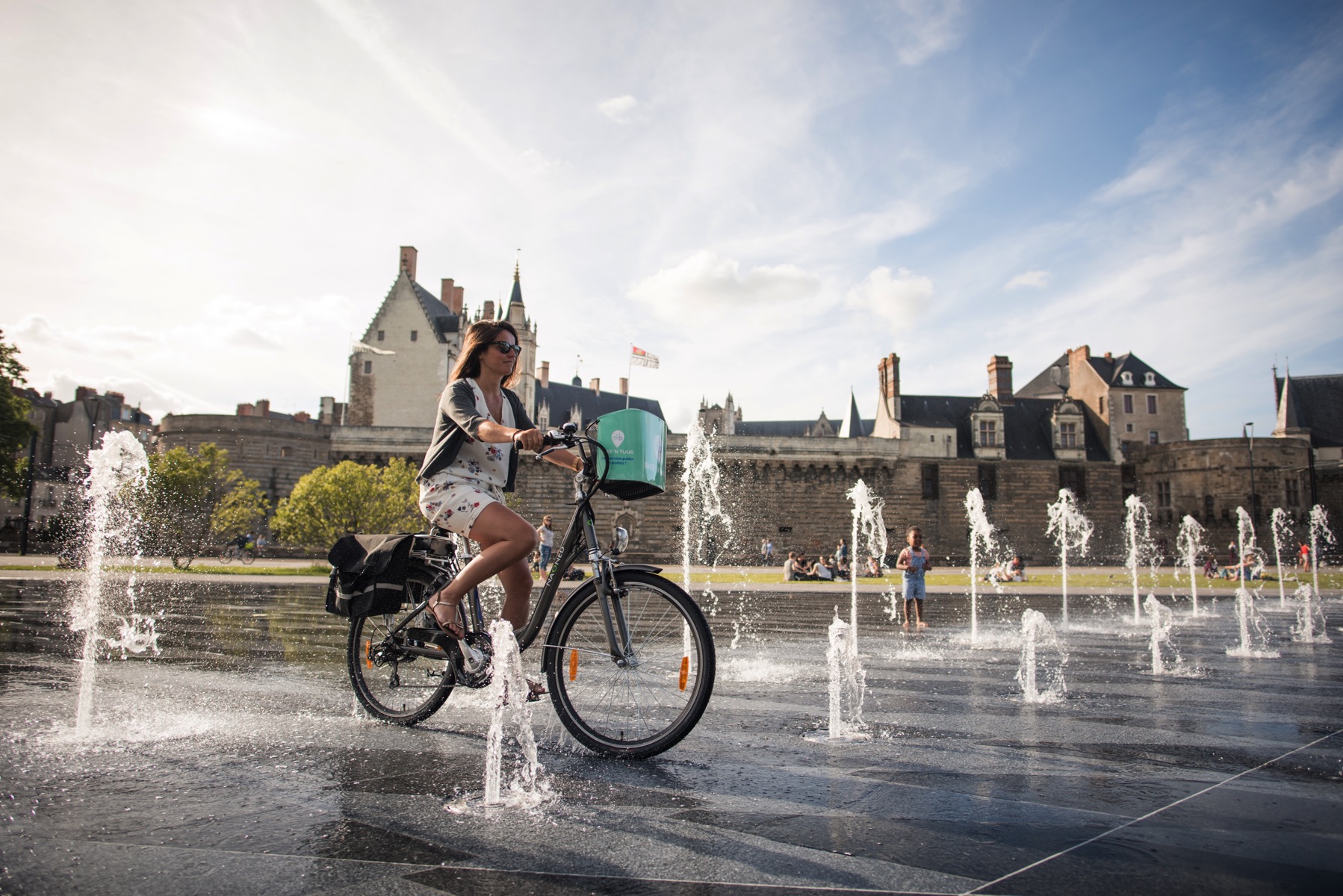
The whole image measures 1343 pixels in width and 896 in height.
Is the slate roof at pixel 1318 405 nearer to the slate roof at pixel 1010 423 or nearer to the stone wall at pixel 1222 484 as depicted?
the stone wall at pixel 1222 484

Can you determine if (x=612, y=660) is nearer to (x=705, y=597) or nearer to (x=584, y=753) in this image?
(x=584, y=753)

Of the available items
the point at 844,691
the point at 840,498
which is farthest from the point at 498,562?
the point at 840,498

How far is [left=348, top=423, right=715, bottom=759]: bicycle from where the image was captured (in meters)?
3.29

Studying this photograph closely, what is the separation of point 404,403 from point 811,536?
→ 913 inches

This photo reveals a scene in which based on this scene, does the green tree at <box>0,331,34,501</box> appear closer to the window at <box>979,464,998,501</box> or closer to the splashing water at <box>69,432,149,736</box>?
the splashing water at <box>69,432,149,736</box>

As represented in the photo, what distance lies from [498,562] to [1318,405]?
65.7 metres

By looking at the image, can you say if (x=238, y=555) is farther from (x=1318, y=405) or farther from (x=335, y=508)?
(x=1318, y=405)

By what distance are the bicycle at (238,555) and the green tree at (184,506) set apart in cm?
214

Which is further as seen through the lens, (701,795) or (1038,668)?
(1038,668)

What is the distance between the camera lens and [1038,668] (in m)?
6.53

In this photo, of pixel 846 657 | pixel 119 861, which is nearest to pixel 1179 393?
pixel 846 657

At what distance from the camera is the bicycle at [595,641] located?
10.8ft

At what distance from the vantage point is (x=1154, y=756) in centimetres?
352

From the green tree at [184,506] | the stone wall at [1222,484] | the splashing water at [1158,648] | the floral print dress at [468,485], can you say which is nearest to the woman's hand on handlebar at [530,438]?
the floral print dress at [468,485]
